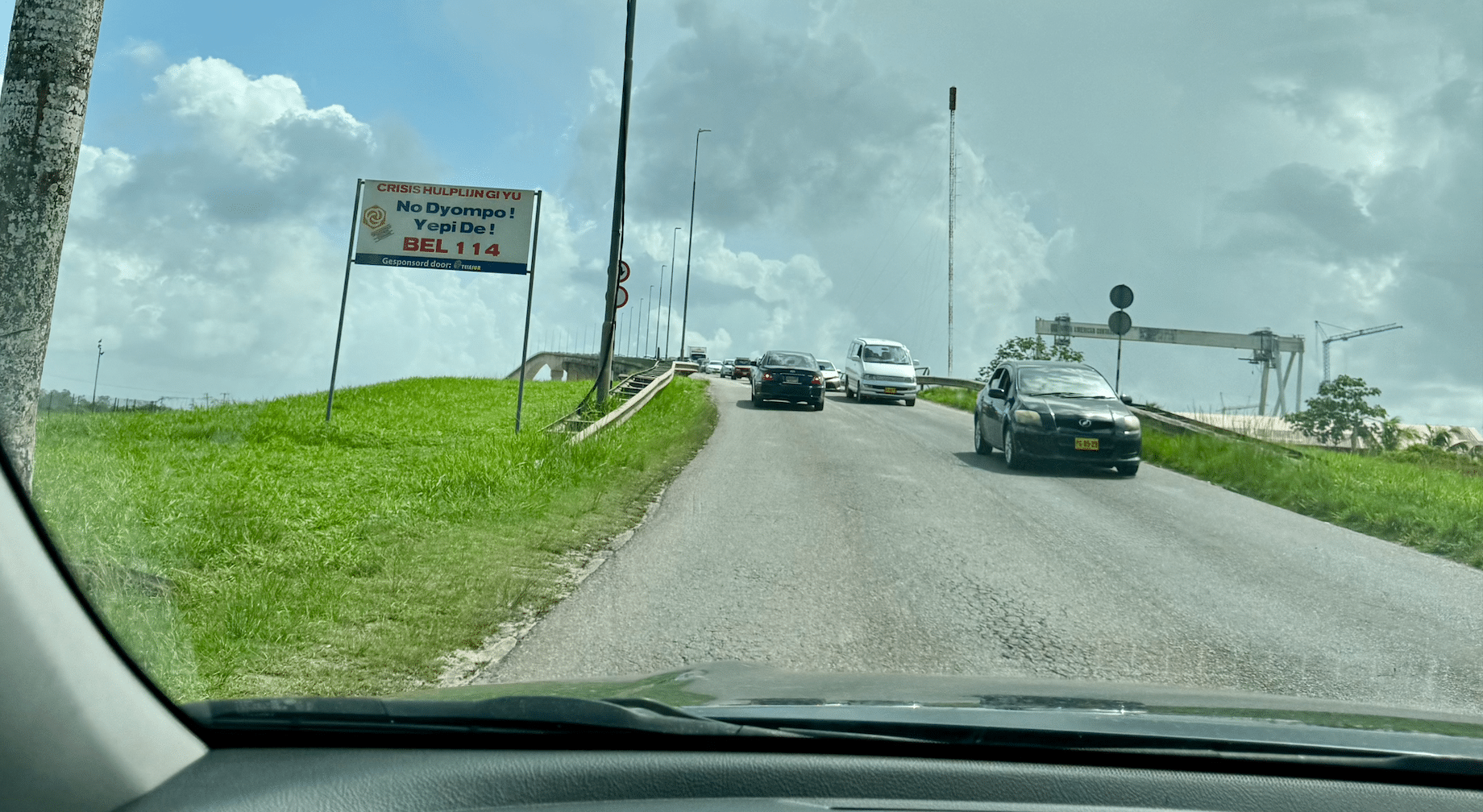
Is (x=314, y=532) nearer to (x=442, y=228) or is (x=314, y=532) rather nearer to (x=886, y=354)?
(x=442, y=228)

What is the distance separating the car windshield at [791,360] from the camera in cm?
2830

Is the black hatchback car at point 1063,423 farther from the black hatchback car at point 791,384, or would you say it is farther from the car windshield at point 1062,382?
the black hatchback car at point 791,384

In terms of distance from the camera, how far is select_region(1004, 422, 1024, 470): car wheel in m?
15.9

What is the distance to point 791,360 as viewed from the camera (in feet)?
94.9

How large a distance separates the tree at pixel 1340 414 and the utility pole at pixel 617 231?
19.9 meters

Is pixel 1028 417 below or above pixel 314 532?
above

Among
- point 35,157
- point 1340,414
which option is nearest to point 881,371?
point 1340,414

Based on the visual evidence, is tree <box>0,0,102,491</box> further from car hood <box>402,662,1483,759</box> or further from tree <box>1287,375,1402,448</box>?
tree <box>1287,375,1402,448</box>

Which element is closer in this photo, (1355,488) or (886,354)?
(1355,488)

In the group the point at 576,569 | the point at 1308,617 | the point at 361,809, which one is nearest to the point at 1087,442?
the point at 1308,617

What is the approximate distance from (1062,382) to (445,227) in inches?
382

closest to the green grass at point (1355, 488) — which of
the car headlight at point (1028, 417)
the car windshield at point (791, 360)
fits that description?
the car headlight at point (1028, 417)

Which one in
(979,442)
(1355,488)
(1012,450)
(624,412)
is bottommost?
(1355,488)

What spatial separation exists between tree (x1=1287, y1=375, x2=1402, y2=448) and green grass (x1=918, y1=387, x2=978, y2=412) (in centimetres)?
869
